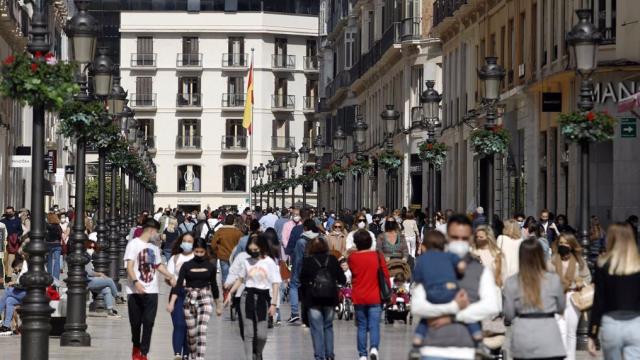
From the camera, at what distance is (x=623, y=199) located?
3772 centimetres

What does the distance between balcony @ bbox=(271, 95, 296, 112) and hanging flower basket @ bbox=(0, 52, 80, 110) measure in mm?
103152

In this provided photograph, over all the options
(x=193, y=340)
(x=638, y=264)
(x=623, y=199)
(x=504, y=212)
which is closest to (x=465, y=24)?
(x=504, y=212)

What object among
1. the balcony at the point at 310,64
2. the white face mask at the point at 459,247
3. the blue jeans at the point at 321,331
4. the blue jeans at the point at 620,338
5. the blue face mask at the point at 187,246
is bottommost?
the blue jeans at the point at 321,331

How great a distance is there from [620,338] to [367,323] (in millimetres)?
6525

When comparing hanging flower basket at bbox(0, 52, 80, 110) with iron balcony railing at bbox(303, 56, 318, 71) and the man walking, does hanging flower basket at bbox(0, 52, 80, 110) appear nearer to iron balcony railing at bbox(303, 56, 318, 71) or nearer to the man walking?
the man walking

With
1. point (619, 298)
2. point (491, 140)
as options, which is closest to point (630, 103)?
point (491, 140)

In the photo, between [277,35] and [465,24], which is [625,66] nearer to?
[465,24]

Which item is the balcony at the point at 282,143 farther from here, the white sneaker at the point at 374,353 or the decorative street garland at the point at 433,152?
the white sneaker at the point at 374,353

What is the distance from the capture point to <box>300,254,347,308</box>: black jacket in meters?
21.1

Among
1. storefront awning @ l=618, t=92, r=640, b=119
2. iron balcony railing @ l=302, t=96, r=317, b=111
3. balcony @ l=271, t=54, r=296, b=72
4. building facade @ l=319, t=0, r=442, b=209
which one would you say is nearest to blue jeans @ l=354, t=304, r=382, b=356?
storefront awning @ l=618, t=92, r=640, b=119

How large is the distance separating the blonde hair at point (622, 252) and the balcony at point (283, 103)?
10670cm

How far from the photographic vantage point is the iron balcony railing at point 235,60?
121438mm

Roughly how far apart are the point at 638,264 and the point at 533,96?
29384mm

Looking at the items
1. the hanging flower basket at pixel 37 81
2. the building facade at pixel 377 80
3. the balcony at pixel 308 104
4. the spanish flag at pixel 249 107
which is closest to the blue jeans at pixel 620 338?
the hanging flower basket at pixel 37 81
